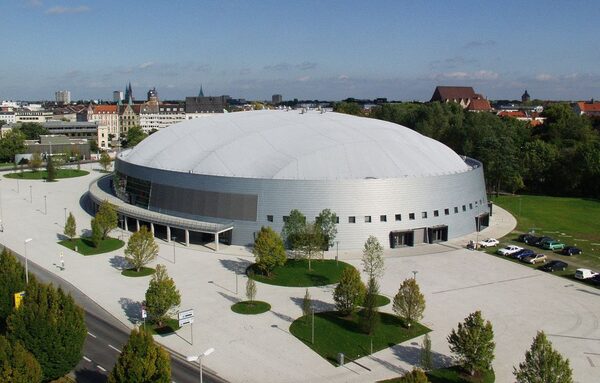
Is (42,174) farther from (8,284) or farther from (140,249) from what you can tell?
(8,284)

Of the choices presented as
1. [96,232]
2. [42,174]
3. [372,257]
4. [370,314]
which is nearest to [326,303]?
[372,257]

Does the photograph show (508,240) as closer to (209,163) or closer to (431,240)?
(431,240)

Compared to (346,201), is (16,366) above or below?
below

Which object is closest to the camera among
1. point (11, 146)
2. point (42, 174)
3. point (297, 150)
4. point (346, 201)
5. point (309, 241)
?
point (309, 241)

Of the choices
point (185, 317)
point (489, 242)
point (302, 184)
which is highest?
point (302, 184)

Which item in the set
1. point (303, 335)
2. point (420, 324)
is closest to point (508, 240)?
point (420, 324)
